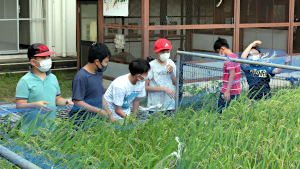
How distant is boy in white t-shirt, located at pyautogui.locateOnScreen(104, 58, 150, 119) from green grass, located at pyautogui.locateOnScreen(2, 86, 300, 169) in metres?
0.38

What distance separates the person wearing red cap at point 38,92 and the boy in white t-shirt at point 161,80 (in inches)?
49.7

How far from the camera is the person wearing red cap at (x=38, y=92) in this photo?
333cm

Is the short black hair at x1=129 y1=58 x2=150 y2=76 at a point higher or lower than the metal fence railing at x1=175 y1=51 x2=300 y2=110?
higher

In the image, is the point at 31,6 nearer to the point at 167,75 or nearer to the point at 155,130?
the point at 167,75

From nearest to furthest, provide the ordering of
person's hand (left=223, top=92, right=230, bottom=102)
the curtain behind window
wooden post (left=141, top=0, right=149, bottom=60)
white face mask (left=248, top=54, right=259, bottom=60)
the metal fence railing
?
1. person's hand (left=223, top=92, right=230, bottom=102)
2. the metal fence railing
3. white face mask (left=248, top=54, right=259, bottom=60)
4. wooden post (left=141, top=0, right=149, bottom=60)
5. the curtain behind window

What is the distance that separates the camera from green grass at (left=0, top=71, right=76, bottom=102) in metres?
8.41

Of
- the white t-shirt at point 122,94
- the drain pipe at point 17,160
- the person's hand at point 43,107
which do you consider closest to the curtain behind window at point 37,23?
the white t-shirt at point 122,94

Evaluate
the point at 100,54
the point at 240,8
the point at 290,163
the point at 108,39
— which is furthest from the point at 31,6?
the point at 290,163

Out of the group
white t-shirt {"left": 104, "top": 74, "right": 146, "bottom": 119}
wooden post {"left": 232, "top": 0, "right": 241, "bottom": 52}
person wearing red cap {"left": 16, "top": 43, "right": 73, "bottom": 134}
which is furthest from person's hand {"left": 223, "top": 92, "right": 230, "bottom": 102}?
wooden post {"left": 232, "top": 0, "right": 241, "bottom": 52}

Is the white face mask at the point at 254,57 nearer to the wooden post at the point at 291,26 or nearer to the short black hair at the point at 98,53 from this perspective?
the short black hair at the point at 98,53

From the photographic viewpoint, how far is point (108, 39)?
8.49 m

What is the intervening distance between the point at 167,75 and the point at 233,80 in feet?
2.77

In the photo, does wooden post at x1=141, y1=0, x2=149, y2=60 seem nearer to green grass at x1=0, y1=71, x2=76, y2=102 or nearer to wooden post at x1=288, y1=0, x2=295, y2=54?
green grass at x1=0, y1=71, x2=76, y2=102

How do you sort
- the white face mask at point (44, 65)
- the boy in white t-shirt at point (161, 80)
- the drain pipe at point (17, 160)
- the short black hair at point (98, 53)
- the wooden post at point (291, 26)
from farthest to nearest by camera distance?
1. the wooden post at point (291, 26)
2. the boy in white t-shirt at point (161, 80)
3. the short black hair at point (98, 53)
4. the white face mask at point (44, 65)
5. the drain pipe at point (17, 160)
